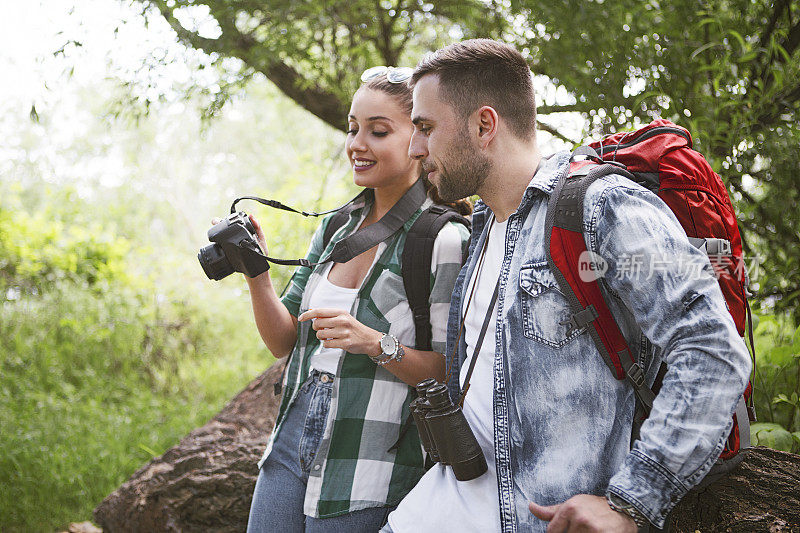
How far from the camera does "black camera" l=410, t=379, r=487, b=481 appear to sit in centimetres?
165

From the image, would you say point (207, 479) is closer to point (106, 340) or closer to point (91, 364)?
point (91, 364)

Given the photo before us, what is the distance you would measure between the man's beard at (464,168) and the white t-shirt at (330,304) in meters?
0.52

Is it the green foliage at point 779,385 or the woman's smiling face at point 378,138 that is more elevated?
the woman's smiling face at point 378,138

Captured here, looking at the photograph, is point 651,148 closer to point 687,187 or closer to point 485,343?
point 687,187

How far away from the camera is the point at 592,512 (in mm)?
1338

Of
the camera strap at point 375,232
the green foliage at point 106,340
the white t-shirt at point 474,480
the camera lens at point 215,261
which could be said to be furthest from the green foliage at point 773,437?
the green foliage at point 106,340

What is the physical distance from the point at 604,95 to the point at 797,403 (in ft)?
5.08

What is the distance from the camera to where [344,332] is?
191cm

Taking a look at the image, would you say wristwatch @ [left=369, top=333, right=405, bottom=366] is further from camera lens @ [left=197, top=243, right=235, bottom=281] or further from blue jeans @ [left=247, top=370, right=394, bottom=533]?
camera lens @ [left=197, top=243, right=235, bottom=281]

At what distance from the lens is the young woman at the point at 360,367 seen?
2.00 metres

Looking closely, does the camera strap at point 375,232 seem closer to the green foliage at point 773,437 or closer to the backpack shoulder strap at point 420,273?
the backpack shoulder strap at point 420,273

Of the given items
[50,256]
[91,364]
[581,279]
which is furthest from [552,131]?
[50,256]

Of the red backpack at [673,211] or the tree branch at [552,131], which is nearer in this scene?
the red backpack at [673,211]

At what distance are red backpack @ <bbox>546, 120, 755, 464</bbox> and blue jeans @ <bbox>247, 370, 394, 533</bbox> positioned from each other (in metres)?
0.91
